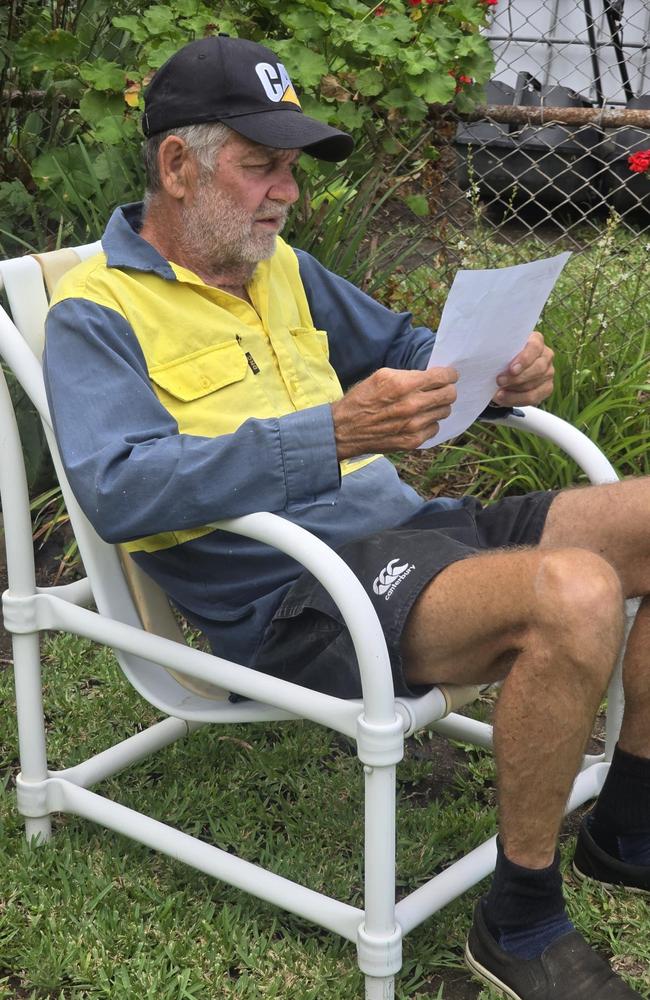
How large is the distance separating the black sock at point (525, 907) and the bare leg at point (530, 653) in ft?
0.08

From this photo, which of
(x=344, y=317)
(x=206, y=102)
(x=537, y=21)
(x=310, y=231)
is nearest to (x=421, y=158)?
(x=310, y=231)

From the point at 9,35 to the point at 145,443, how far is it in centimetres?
217

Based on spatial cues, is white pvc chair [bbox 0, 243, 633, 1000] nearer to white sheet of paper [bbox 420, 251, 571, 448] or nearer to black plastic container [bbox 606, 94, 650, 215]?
white sheet of paper [bbox 420, 251, 571, 448]

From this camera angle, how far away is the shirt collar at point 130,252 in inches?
89.2

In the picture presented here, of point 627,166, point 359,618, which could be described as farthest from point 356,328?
point 627,166

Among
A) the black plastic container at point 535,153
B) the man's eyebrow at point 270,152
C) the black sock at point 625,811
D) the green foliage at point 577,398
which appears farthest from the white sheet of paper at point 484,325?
the black plastic container at point 535,153

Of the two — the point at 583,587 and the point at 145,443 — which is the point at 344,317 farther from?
the point at 583,587

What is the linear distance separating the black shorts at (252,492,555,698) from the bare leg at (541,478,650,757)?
0.76ft

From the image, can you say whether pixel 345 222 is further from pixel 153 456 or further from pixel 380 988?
pixel 380 988

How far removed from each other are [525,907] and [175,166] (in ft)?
4.70

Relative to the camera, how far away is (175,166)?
230cm

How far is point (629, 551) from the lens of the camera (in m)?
2.23

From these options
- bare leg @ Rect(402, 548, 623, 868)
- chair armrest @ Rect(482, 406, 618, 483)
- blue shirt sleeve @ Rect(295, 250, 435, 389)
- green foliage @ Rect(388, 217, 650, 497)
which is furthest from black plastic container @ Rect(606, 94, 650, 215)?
bare leg @ Rect(402, 548, 623, 868)

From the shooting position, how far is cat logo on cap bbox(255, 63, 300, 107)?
2.28m
